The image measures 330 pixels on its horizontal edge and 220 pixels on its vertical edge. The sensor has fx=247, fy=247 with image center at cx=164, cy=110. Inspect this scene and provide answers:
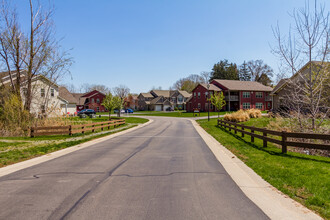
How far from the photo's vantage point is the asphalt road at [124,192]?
4.48 meters

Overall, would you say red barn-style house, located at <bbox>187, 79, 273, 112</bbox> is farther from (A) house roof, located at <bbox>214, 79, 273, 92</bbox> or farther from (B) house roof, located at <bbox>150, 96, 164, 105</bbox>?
(B) house roof, located at <bbox>150, 96, 164, 105</bbox>

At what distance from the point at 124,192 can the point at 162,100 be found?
8585cm

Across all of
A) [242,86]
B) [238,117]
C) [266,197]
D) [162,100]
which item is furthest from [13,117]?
[162,100]

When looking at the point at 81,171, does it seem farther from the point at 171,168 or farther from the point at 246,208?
the point at 246,208

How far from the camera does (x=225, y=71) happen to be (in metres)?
99.6

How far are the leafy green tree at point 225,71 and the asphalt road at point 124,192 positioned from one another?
308 feet

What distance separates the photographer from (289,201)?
523 cm

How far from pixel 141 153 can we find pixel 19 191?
5771mm

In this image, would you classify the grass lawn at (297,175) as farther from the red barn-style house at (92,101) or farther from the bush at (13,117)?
the red barn-style house at (92,101)

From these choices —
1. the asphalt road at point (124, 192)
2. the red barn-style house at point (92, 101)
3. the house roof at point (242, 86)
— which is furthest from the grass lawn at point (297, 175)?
the red barn-style house at point (92, 101)

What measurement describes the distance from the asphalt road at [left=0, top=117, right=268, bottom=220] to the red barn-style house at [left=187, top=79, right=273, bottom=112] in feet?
183

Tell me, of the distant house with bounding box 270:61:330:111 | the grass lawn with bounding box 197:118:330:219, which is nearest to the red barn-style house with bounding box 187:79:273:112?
the distant house with bounding box 270:61:330:111

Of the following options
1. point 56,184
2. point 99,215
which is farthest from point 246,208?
point 56,184

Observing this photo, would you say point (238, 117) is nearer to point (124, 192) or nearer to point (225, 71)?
point (124, 192)
